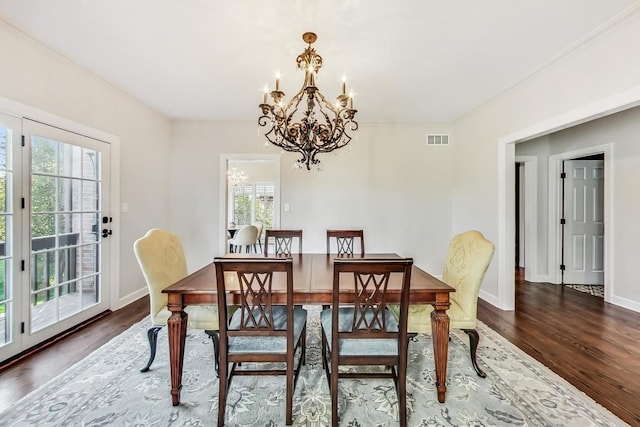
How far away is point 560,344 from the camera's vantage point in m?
2.44

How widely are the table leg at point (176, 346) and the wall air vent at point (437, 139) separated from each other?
13.6 feet

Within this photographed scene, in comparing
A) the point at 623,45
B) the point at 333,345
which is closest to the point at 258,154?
the point at 333,345

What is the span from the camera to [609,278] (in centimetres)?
352

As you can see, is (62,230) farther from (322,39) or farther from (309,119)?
(322,39)

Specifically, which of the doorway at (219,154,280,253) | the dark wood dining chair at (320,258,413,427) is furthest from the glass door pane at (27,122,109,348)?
the doorway at (219,154,280,253)

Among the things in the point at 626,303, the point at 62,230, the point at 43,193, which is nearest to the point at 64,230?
the point at 62,230

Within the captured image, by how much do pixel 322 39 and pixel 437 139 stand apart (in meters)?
2.88

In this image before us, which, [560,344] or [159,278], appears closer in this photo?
[159,278]

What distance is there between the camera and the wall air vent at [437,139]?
4422 millimetres

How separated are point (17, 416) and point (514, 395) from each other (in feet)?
9.65

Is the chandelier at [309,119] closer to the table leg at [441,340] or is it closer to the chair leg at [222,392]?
the table leg at [441,340]

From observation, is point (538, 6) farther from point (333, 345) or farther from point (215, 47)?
point (333, 345)

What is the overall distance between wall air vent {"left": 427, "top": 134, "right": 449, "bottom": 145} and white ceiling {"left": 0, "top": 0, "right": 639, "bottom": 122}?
112cm

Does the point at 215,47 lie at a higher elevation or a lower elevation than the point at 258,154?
higher
